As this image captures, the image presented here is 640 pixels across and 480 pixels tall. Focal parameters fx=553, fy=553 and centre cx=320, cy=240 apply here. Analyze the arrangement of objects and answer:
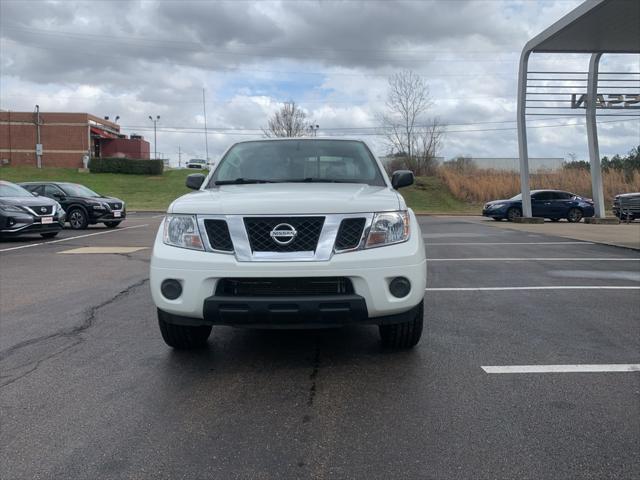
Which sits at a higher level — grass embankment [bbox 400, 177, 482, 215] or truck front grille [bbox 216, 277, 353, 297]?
grass embankment [bbox 400, 177, 482, 215]

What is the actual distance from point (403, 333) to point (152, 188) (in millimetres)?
41136

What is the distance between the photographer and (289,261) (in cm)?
358

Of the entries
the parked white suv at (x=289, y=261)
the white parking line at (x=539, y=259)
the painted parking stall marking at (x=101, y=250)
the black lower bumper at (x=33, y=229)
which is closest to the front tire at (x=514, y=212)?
the white parking line at (x=539, y=259)

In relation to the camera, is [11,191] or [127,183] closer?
[11,191]

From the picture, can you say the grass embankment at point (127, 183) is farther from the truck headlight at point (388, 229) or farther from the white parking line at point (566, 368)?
the white parking line at point (566, 368)

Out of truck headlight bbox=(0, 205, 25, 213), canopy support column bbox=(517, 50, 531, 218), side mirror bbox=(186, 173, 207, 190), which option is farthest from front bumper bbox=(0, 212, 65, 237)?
canopy support column bbox=(517, 50, 531, 218)

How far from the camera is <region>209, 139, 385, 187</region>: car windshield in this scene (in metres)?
4.95

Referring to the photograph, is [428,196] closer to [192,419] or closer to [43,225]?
[43,225]

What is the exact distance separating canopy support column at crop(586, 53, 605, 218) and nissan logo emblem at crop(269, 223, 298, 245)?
70.6 ft

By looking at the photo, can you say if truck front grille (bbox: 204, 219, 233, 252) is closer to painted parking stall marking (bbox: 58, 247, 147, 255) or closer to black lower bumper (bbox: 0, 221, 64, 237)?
painted parking stall marking (bbox: 58, 247, 147, 255)

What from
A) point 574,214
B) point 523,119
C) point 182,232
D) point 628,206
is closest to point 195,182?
point 182,232

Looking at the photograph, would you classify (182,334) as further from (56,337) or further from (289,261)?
(56,337)

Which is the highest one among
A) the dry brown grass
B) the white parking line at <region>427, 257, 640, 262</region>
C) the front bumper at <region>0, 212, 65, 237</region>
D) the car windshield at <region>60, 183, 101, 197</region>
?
the dry brown grass

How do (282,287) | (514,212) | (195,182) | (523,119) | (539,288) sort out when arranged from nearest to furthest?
1. (282,287)
2. (195,182)
3. (539,288)
4. (523,119)
5. (514,212)
